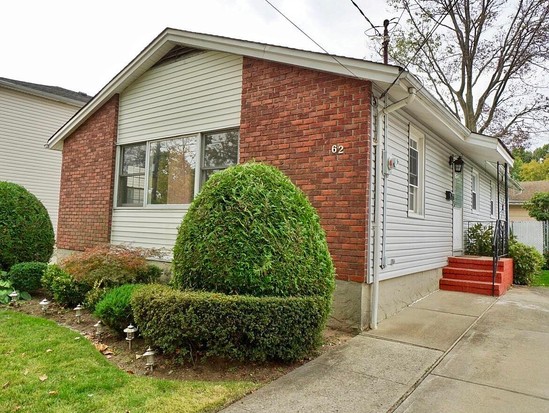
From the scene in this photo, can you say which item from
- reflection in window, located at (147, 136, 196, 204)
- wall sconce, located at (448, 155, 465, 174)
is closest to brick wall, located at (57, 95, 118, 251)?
reflection in window, located at (147, 136, 196, 204)

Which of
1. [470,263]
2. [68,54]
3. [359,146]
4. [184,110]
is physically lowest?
[470,263]

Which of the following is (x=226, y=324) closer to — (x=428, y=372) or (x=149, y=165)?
(x=428, y=372)

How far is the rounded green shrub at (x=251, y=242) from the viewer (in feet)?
12.5

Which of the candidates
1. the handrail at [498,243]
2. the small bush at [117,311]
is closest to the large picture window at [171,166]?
the small bush at [117,311]

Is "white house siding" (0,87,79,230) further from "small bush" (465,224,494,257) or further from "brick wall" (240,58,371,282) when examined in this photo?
"small bush" (465,224,494,257)

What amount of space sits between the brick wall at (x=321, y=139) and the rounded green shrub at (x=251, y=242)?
3.20 ft

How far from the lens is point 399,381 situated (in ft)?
11.1

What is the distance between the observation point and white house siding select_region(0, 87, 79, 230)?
517 inches

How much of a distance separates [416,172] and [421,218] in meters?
0.89

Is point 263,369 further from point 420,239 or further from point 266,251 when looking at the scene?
point 420,239

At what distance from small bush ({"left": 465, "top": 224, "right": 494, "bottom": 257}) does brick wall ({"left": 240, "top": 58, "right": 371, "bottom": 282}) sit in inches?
243

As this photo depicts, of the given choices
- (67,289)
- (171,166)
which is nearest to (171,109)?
(171,166)

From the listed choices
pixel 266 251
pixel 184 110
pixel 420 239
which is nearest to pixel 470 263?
pixel 420 239

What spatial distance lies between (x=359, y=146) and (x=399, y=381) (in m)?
3.03
